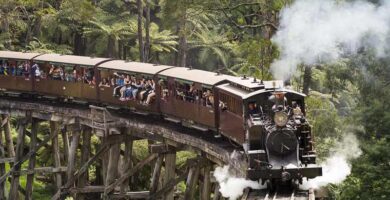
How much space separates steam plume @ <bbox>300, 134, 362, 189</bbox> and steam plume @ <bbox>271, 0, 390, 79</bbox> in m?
2.33

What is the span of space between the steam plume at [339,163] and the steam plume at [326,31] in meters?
2.33

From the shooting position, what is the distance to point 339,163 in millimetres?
17562

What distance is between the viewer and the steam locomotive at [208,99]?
14.8m

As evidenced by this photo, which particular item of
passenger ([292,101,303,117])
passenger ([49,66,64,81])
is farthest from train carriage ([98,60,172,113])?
passenger ([292,101,303,117])

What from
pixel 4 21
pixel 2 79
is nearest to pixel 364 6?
pixel 2 79

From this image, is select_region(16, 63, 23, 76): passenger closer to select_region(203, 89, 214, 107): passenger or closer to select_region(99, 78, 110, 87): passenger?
select_region(99, 78, 110, 87): passenger

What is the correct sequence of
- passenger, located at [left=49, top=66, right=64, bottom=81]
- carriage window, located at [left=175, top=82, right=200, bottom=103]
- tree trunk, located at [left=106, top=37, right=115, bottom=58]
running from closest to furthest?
carriage window, located at [left=175, top=82, right=200, bottom=103]
passenger, located at [left=49, top=66, right=64, bottom=81]
tree trunk, located at [left=106, top=37, right=115, bottom=58]

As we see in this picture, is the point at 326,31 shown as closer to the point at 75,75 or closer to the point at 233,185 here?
the point at 233,185

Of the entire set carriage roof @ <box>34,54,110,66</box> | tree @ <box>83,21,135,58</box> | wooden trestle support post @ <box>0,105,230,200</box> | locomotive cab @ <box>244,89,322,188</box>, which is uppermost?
tree @ <box>83,21,135,58</box>

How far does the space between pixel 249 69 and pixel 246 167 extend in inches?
571

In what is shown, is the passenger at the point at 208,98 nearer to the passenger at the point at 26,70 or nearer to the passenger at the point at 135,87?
the passenger at the point at 135,87

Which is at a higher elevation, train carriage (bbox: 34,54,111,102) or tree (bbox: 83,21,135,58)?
tree (bbox: 83,21,135,58)

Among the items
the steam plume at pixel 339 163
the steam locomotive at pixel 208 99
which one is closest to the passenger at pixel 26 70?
the steam locomotive at pixel 208 99

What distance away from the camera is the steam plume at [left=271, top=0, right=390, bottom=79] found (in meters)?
18.4
